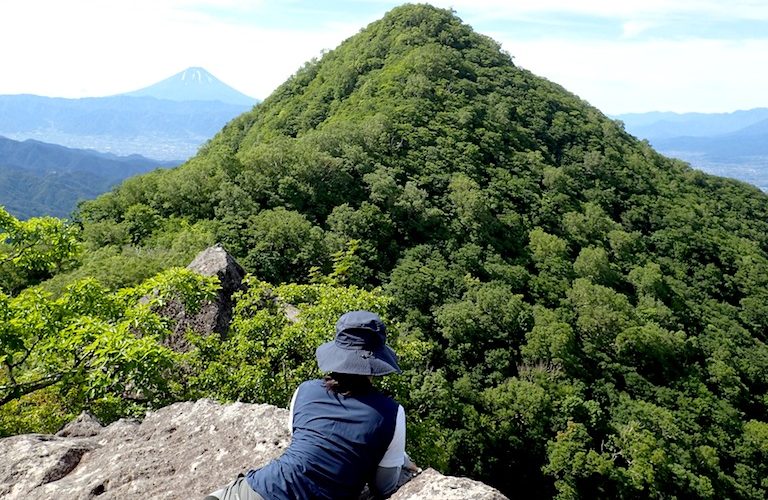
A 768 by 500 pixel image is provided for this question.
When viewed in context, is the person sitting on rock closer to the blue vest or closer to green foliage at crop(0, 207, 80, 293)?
the blue vest

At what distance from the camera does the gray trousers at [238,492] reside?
192 inches

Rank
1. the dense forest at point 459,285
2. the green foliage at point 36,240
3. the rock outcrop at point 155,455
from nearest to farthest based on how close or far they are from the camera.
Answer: the rock outcrop at point 155,455, the green foliage at point 36,240, the dense forest at point 459,285

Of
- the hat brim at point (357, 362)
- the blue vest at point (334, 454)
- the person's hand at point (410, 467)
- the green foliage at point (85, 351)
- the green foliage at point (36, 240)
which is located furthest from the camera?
the green foliage at point (36, 240)

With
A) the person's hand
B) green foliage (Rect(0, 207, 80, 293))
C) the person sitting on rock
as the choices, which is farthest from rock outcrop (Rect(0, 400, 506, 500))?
green foliage (Rect(0, 207, 80, 293))

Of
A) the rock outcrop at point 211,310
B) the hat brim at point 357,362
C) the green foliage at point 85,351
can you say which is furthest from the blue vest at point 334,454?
the rock outcrop at point 211,310

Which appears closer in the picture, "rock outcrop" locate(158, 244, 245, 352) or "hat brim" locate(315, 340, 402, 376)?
"hat brim" locate(315, 340, 402, 376)

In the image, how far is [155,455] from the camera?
22.3 ft

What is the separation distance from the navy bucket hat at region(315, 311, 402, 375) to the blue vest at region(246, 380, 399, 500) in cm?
33

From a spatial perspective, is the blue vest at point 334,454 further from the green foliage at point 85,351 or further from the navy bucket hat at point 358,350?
the green foliage at point 85,351

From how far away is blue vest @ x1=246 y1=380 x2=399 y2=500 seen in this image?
15.8 feet

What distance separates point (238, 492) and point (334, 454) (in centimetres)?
101

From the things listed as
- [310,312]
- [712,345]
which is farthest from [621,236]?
[310,312]

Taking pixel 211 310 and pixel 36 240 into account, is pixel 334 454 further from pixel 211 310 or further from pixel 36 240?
pixel 211 310

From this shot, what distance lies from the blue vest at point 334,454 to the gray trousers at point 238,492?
0.06 m
